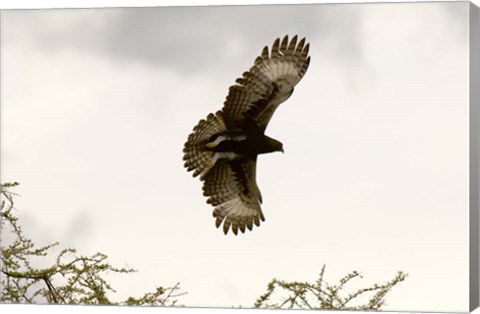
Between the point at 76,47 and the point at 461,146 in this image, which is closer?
the point at 461,146

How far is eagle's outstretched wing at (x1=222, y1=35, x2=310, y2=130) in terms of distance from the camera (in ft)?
24.3

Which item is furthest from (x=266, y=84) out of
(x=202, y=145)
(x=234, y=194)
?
(x=234, y=194)

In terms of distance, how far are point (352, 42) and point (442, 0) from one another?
2.02 ft

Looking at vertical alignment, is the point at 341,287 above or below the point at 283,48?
below

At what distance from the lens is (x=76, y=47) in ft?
25.8

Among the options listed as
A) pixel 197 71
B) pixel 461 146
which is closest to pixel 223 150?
pixel 197 71

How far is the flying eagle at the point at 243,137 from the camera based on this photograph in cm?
742

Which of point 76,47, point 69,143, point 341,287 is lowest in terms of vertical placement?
point 341,287

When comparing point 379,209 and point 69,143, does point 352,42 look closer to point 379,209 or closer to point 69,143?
point 379,209

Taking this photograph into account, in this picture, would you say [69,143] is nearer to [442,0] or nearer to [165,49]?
[165,49]

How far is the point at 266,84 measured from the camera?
7.45 meters

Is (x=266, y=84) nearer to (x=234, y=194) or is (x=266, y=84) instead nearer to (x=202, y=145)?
(x=202, y=145)

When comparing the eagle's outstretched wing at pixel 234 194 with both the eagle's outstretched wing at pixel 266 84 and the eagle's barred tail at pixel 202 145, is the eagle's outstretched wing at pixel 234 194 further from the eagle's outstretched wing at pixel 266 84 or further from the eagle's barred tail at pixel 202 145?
the eagle's outstretched wing at pixel 266 84

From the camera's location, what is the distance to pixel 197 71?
764cm
